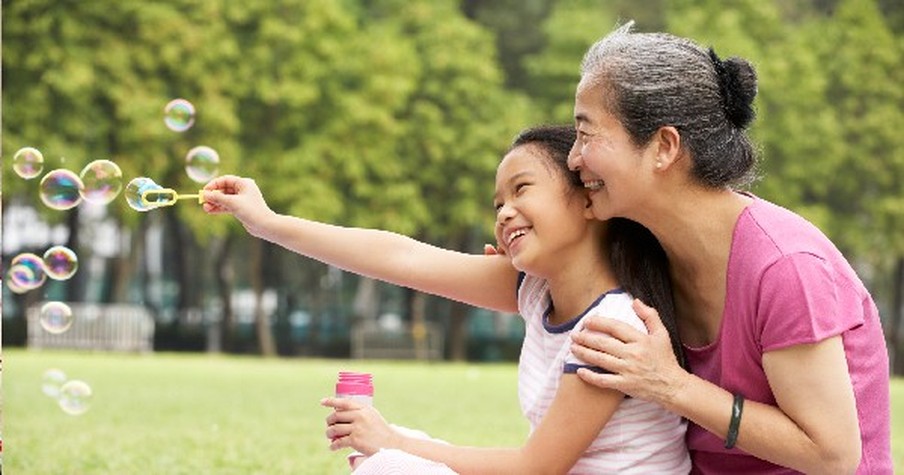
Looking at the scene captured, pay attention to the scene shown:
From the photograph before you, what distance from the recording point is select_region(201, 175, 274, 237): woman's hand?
3.53 metres

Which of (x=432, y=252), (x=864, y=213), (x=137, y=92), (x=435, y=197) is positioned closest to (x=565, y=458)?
(x=432, y=252)

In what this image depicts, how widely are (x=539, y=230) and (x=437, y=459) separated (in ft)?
1.78

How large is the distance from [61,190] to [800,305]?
354cm

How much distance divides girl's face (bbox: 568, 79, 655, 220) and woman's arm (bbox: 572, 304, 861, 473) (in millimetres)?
262

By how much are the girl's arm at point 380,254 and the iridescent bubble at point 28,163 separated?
2.06 m

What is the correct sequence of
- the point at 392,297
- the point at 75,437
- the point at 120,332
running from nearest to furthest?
the point at 75,437 < the point at 120,332 < the point at 392,297

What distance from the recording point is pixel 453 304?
1265 inches

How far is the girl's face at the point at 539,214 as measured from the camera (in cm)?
312

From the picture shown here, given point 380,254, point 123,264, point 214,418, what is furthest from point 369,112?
point 380,254

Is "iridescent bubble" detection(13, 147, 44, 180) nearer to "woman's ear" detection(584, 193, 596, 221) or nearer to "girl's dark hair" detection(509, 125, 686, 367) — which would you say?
"girl's dark hair" detection(509, 125, 686, 367)

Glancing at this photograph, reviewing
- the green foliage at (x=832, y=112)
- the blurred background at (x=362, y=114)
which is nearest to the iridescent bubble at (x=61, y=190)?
the blurred background at (x=362, y=114)

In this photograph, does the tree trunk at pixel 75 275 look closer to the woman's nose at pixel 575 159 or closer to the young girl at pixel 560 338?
the young girl at pixel 560 338

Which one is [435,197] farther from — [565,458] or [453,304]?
[565,458]

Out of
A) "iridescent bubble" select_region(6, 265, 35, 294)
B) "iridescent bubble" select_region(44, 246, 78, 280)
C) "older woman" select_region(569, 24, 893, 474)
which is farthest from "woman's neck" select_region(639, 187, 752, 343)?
"iridescent bubble" select_region(6, 265, 35, 294)
